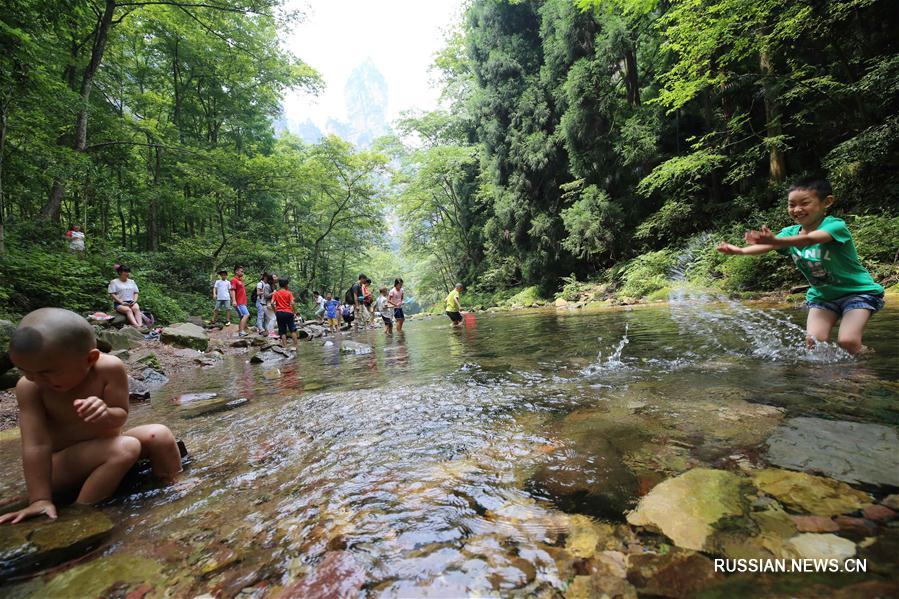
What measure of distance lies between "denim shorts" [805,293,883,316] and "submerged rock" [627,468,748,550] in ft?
10.1

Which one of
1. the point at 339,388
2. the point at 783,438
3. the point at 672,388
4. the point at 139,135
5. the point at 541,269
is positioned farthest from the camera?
the point at 541,269

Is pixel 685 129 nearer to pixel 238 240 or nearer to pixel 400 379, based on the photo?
pixel 400 379

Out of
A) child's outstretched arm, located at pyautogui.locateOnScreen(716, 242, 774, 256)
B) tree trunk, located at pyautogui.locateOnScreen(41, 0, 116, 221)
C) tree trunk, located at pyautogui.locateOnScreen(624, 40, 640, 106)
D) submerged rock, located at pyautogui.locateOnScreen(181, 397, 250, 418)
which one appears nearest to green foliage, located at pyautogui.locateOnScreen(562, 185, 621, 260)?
tree trunk, located at pyautogui.locateOnScreen(624, 40, 640, 106)

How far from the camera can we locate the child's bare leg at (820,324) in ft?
11.8

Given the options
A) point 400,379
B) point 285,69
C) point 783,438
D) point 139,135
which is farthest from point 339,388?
point 285,69

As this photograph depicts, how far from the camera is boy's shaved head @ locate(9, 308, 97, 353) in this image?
1.59 meters

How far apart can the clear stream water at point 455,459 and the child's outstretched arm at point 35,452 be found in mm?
269

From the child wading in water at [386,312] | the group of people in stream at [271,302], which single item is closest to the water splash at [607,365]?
the group of people in stream at [271,302]

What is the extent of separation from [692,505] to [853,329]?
3.24m

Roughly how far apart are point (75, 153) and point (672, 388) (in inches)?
536

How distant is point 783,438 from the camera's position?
185cm

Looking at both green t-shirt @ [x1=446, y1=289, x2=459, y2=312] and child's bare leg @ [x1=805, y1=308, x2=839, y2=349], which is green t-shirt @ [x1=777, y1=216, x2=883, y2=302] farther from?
green t-shirt @ [x1=446, y1=289, x2=459, y2=312]

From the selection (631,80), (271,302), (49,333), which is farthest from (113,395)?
(631,80)

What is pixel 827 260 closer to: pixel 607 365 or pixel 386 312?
pixel 607 365
